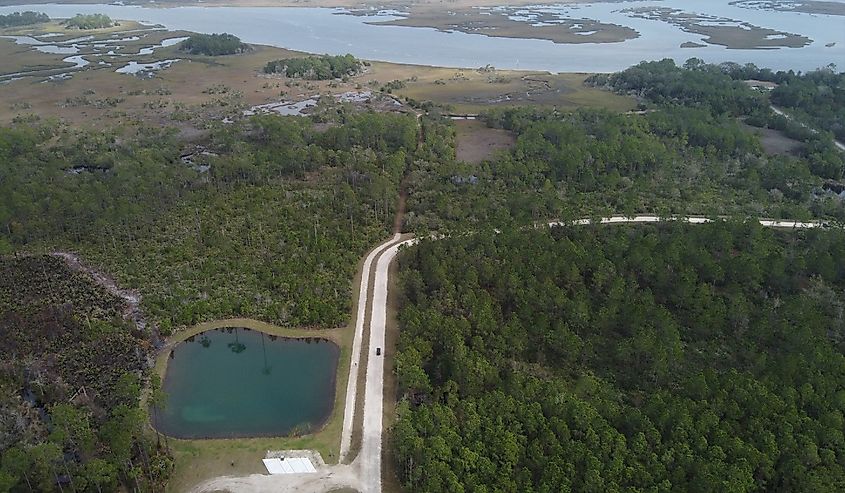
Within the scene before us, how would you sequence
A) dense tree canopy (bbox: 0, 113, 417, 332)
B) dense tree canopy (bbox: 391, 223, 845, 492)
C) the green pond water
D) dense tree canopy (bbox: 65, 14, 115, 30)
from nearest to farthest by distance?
dense tree canopy (bbox: 391, 223, 845, 492) → the green pond water → dense tree canopy (bbox: 0, 113, 417, 332) → dense tree canopy (bbox: 65, 14, 115, 30)

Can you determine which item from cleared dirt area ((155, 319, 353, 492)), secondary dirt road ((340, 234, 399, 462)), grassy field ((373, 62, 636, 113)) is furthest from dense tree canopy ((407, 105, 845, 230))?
cleared dirt area ((155, 319, 353, 492))

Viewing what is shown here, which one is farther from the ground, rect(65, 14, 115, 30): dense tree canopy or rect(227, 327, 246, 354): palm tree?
rect(65, 14, 115, 30): dense tree canopy

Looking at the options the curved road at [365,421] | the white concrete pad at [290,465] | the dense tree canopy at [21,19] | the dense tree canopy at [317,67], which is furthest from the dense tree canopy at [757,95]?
the dense tree canopy at [21,19]

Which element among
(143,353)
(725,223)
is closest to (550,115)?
(725,223)

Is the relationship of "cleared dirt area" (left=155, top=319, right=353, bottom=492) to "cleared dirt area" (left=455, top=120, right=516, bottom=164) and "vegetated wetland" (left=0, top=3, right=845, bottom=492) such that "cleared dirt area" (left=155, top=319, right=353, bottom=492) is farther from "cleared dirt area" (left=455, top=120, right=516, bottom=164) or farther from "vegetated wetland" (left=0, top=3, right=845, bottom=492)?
"cleared dirt area" (left=455, top=120, right=516, bottom=164)

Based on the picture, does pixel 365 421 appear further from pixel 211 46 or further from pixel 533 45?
pixel 533 45

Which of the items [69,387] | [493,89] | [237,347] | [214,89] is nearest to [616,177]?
[237,347]

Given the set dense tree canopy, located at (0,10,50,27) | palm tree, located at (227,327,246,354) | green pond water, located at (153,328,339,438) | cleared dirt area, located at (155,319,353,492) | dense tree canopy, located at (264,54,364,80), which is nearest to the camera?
cleared dirt area, located at (155,319,353,492)
